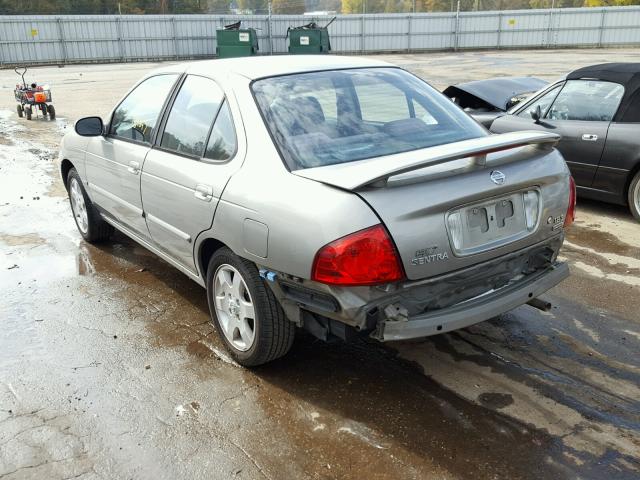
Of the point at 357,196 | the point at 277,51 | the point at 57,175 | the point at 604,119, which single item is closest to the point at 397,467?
the point at 357,196

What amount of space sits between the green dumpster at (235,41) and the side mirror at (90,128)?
2794 centimetres

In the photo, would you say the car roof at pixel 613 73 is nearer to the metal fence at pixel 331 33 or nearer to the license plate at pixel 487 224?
the license plate at pixel 487 224

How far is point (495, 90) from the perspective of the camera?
30.2 ft

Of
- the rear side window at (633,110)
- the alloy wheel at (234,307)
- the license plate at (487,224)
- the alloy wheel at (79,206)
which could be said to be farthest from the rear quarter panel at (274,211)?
the rear side window at (633,110)

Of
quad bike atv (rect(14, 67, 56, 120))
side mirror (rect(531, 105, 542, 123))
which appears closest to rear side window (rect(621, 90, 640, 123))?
side mirror (rect(531, 105, 542, 123))

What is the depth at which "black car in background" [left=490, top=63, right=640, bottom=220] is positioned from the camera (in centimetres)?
609

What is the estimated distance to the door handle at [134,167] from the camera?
4379 mm

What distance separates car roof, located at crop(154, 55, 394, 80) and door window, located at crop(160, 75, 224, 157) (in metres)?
0.11

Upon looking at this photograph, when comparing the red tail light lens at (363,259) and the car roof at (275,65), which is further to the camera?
the car roof at (275,65)

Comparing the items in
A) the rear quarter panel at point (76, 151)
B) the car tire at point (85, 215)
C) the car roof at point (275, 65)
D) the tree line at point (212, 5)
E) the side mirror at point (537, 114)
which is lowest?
the car tire at point (85, 215)

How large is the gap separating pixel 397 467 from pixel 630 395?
140cm

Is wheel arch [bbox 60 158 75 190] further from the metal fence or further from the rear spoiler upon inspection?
the metal fence

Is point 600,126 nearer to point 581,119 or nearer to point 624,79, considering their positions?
point 581,119

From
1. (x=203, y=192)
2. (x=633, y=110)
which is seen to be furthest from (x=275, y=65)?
(x=633, y=110)
